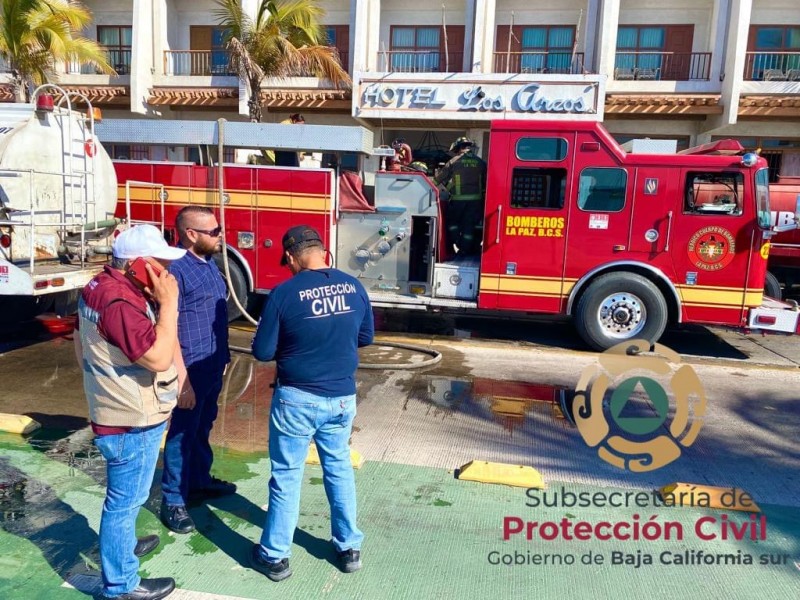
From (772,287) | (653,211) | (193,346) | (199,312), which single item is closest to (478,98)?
(772,287)

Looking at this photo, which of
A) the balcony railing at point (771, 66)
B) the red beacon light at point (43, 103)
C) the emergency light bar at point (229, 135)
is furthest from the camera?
the balcony railing at point (771, 66)

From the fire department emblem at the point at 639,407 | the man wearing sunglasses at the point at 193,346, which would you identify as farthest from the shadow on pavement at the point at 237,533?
the fire department emblem at the point at 639,407

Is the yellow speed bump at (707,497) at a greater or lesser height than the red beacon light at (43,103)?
lesser

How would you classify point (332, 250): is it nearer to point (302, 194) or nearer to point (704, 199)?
point (302, 194)

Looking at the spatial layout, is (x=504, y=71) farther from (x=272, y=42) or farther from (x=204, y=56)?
(x=204, y=56)

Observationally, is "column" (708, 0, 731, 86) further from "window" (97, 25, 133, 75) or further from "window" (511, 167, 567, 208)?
"window" (97, 25, 133, 75)

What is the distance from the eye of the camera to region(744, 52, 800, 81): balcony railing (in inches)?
655

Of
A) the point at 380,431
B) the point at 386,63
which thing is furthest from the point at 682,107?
the point at 380,431

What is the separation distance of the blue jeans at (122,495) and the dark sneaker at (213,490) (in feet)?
3.37

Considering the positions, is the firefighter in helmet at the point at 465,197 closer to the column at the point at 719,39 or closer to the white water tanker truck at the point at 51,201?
the white water tanker truck at the point at 51,201

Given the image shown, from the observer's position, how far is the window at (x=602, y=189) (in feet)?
25.0

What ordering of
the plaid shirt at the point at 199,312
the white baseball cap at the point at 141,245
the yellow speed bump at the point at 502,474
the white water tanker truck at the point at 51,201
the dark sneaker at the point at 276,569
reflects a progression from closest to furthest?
the white baseball cap at the point at 141,245 → the dark sneaker at the point at 276,569 → the plaid shirt at the point at 199,312 → the yellow speed bump at the point at 502,474 → the white water tanker truck at the point at 51,201

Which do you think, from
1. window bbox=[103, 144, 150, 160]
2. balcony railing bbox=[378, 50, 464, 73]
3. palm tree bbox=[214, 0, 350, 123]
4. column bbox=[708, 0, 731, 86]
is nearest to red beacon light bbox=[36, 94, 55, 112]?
window bbox=[103, 144, 150, 160]

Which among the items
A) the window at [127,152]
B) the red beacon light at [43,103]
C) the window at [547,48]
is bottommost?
the window at [127,152]
